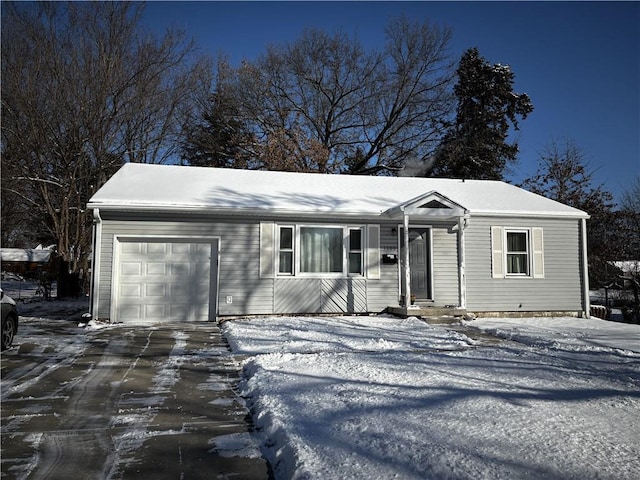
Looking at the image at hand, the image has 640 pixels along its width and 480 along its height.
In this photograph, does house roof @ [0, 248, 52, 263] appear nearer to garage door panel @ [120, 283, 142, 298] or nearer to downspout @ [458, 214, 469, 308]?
garage door panel @ [120, 283, 142, 298]

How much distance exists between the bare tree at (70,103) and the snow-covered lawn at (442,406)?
1451cm

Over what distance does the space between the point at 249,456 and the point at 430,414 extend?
1610mm

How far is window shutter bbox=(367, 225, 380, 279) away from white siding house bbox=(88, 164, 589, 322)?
3cm

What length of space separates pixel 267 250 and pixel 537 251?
7.29m

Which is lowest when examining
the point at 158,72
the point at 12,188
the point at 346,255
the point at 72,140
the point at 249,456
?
the point at 249,456

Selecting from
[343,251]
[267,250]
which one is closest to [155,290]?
[267,250]

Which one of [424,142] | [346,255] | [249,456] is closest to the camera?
[249,456]

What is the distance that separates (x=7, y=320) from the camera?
22.7 ft

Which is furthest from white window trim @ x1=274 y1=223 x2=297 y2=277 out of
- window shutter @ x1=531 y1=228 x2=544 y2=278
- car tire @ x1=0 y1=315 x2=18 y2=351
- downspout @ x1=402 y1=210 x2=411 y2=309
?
window shutter @ x1=531 y1=228 x2=544 y2=278

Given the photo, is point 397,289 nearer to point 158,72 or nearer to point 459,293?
point 459,293

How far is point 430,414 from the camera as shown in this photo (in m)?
3.89

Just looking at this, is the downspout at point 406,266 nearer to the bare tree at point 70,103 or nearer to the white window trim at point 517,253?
the white window trim at point 517,253

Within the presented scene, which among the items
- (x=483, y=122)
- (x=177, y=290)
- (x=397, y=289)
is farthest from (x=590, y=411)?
(x=483, y=122)

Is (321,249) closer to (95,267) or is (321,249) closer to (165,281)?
(165,281)
